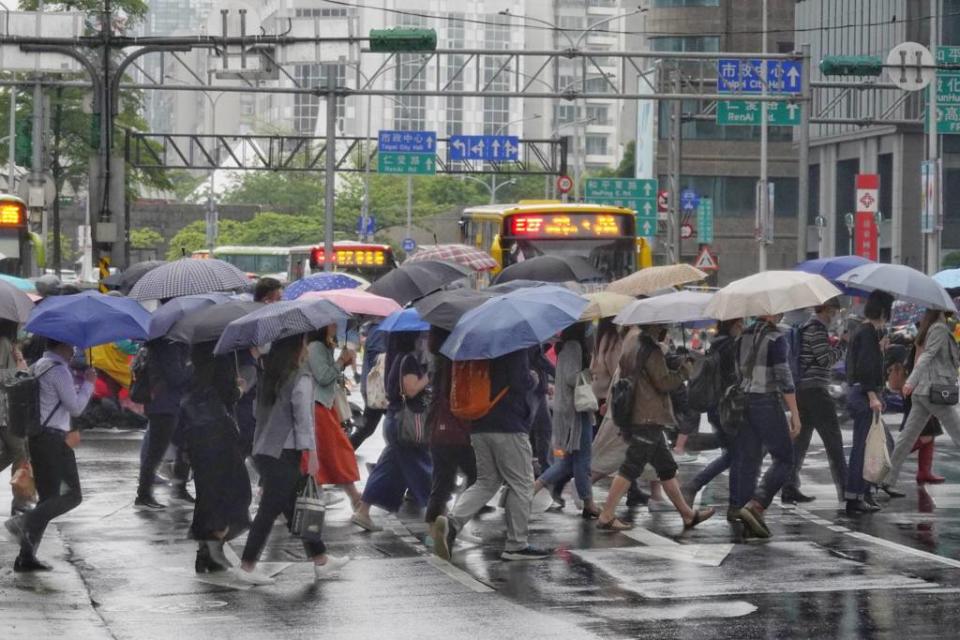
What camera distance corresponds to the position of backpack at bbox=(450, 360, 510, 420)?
472 inches

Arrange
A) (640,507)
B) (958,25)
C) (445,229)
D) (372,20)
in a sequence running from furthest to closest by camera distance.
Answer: (372,20) < (445,229) < (958,25) < (640,507)

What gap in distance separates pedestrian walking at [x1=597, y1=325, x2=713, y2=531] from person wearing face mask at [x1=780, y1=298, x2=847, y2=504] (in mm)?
1888

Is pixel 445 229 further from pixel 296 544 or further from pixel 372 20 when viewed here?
pixel 296 544

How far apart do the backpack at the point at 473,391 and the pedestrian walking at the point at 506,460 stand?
0.12ft

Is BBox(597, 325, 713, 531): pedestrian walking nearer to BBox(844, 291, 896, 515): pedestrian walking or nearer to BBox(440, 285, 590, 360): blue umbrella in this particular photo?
BBox(440, 285, 590, 360): blue umbrella

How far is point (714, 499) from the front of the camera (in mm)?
15836

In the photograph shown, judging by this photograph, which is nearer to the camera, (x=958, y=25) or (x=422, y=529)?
(x=422, y=529)

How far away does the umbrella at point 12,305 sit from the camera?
12.5m

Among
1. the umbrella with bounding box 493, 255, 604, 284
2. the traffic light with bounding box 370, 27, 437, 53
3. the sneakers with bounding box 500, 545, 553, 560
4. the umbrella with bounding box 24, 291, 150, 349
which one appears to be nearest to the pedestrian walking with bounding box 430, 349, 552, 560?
the sneakers with bounding box 500, 545, 553, 560

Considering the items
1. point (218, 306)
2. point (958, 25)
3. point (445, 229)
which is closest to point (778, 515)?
A: point (218, 306)

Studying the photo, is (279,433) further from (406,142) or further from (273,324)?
(406,142)

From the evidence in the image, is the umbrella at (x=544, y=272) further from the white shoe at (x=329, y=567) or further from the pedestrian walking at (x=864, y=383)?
the white shoe at (x=329, y=567)

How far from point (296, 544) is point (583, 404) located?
8.39 feet

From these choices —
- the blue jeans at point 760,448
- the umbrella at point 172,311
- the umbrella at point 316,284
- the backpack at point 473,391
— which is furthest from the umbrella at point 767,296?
the umbrella at point 316,284
